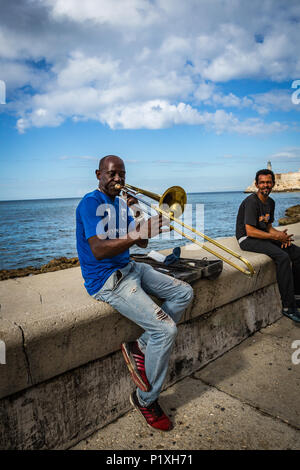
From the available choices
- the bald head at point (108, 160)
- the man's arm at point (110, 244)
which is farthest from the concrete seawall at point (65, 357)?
the bald head at point (108, 160)

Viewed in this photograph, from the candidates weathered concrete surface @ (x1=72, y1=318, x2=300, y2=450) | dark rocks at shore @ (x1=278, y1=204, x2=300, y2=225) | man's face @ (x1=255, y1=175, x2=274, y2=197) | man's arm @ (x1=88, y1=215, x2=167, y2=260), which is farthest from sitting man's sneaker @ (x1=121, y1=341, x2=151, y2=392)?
dark rocks at shore @ (x1=278, y1=204, x2=300, y2=225)

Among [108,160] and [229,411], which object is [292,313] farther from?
[108,160]

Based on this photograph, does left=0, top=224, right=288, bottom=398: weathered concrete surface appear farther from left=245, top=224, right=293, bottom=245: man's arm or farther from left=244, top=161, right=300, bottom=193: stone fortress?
left=244, top=161, right=300, bottom=193: stone fortress

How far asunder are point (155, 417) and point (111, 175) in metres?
2.05

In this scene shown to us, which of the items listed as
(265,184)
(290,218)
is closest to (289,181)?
(290,218)

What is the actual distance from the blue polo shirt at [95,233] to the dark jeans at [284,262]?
7.73 ft

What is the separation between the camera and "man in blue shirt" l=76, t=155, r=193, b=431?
2305mm

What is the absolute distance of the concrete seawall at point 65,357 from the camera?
75.8 inches

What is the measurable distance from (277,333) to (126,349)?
2.39m

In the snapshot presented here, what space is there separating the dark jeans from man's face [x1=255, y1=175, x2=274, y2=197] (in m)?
0.75

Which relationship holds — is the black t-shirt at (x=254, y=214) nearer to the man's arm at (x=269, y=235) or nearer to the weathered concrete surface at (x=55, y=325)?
the man's arm at (x=269, y=235)

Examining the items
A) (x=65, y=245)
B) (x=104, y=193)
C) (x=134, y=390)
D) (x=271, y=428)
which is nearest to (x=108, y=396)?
(x=134, y=390)

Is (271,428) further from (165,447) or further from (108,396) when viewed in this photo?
(108,396)

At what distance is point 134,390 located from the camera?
2.62m
